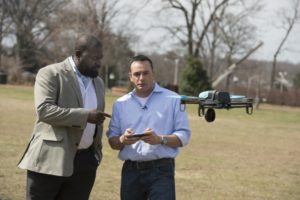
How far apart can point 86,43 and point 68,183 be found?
118 cm

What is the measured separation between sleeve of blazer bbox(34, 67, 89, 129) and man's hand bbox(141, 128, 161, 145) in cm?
48

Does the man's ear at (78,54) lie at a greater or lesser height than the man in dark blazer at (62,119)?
greater

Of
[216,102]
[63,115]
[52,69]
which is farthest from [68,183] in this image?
[216,102]

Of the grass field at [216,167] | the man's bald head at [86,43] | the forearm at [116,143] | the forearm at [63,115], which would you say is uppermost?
the man's bald head at [86,43]

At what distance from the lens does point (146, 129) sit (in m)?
4.67

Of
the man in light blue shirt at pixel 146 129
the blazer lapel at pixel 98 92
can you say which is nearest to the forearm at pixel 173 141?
the man in light blue shirt at pixel 146 129

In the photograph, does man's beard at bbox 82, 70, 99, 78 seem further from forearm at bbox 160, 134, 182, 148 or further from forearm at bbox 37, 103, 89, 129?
forearm at bbox 160, 134, 182, 148

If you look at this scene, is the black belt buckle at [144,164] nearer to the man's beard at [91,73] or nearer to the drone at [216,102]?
the drone at [216,102]

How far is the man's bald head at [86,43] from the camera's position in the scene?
15.7 feet

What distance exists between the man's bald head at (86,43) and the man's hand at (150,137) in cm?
80

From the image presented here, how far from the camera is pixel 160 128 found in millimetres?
4781

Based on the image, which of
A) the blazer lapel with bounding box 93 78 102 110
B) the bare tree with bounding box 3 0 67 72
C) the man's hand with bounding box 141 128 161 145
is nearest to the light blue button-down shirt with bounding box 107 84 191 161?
the man's hand with bounding box 141 128 161 145

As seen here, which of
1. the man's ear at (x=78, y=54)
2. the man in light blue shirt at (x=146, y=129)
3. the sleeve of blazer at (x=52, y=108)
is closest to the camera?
the sleeve of blazer at (x=52, y=108)

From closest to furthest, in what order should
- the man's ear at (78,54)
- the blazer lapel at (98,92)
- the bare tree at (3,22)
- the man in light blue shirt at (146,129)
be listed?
1. the man in light blue shirt at (146,129)
2. the man's ear at (78,54)
3. the blazer lapel at (98,92)
4. the bare tree at (3,22)
